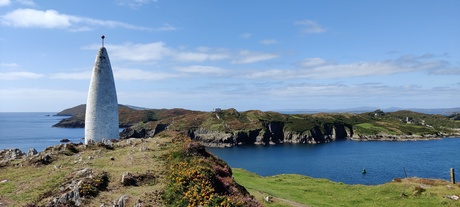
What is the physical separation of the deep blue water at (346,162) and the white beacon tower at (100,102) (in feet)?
237

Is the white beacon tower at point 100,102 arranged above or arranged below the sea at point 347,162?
above

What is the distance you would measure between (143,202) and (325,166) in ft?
357

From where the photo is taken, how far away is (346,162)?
126625 millimetres

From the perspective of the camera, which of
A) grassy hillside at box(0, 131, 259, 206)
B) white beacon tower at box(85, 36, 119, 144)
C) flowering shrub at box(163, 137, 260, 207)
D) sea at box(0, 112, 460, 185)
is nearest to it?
flowering shrub at box(163, 137, 260, 207)

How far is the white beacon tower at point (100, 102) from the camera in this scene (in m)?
38.9

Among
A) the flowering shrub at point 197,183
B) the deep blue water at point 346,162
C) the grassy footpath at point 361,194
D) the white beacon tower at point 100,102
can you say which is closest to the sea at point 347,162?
the deep blue water at point 346,162

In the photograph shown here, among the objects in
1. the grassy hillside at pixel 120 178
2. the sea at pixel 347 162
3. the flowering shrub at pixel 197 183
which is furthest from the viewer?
the sea at pixel 347 162

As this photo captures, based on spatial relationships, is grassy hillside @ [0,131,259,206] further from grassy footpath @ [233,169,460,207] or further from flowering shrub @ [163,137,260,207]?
grassy footpath @ [233,169,460,207]

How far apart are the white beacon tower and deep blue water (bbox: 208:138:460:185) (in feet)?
237

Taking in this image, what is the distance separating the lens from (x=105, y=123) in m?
39.3

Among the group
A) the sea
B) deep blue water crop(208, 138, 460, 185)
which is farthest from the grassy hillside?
deep blue water crop(208, 138, 460, 185)

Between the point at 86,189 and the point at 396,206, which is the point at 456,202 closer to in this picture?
the point at 396,206

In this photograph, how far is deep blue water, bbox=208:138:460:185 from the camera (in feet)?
334

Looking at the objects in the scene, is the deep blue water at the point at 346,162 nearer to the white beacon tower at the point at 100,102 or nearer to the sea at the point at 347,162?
the sea at the point at 347,162
